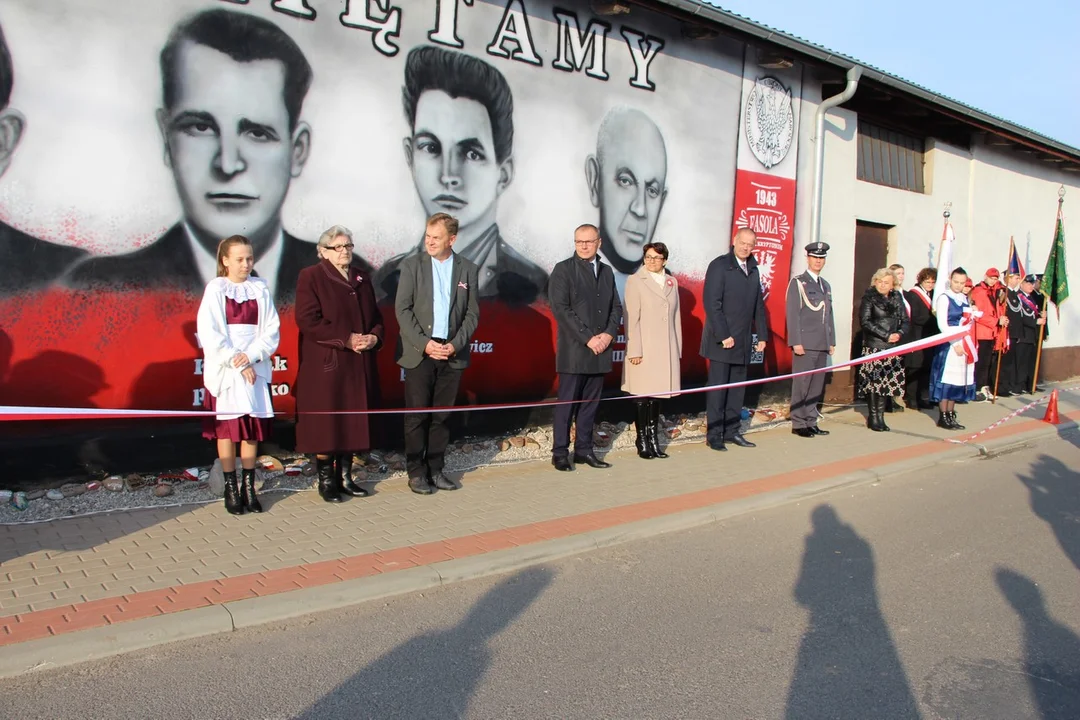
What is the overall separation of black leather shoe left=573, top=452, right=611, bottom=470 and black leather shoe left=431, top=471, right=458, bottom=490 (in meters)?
1.45

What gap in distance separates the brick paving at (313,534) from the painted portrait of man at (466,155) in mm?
1948

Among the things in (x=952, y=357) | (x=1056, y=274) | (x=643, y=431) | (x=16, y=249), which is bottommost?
(x=643, y=431)

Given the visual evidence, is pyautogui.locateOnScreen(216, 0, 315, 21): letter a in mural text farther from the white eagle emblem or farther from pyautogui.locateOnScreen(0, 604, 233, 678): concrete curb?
the white eagle emblem

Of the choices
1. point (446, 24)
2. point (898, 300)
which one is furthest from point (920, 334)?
point (446, 24)

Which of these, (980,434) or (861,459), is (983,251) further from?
(861,459)

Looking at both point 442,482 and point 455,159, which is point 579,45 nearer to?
point 455,159

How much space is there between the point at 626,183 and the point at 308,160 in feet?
12.5

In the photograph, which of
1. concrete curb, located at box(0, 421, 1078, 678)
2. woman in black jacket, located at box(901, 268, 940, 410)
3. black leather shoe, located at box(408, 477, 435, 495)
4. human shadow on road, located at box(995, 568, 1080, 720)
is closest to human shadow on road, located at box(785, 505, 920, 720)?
human shadow on road, located at box(995, 568, 1080, 720)

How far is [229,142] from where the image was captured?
664 centimetres

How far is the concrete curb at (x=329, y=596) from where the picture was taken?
12.2 feet

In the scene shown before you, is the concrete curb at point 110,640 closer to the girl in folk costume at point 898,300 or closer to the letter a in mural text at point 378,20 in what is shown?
the letter a in mural text at point 378,20

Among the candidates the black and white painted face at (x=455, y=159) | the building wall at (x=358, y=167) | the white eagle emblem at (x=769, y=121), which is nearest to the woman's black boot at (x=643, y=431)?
the building wall at (x=358, y=167)

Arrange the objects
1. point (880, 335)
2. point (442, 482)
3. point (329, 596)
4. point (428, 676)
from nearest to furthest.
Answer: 1. point (428, 676)
2. point (329, 596)
3. point (442, 482)
4. point (880, 335)

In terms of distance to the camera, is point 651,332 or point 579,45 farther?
point 579,45
